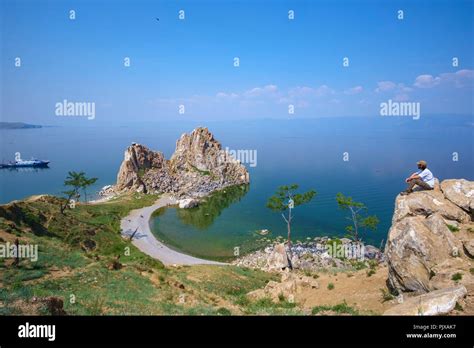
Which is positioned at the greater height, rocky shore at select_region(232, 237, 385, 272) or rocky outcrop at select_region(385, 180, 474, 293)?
rocky outcrop at select_region(385, 180, 474, 293)

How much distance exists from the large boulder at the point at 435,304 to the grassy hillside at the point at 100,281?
383 cm

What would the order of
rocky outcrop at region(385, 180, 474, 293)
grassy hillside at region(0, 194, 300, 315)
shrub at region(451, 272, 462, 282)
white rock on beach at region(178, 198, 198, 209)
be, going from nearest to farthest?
1. shrub at region(451, 272, 462, 282)
2. rocky outcrop at region(385, 180, 474, 293)
3. grassy hillside at region(0, 194, 300, 315)
4. white rock on beach at region(178, 198, 198, 209)

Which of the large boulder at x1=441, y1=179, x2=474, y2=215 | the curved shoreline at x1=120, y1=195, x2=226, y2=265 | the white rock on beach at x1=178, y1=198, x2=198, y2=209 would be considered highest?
the large boulder at x1=441, y1=179, x2=474, y2=215

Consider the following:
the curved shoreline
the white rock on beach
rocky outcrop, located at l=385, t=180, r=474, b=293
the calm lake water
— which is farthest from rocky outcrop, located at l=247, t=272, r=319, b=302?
the white rock on beach

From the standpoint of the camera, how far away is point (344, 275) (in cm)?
1967

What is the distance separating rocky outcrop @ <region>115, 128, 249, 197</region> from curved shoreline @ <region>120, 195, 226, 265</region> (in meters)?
14.9

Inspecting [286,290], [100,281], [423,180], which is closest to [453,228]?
[423,180]

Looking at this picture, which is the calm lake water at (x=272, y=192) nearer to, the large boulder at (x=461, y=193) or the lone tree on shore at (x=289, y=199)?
the lone tree on shore at (x=289, y=199)

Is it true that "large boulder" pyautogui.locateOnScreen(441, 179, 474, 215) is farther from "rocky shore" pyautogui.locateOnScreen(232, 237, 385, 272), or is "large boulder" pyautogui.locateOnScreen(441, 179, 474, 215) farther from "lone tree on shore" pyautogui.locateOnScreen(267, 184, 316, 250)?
"lone tree on shore" pyautogui.locateOnScreen(267, 184, 316, 250)

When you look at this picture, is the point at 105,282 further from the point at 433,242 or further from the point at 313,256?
the point at 313,256

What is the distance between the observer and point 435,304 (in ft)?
31.6

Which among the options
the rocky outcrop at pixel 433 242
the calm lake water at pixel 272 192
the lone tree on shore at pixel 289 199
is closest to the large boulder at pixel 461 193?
the rocky outcrop at pixel 433 242

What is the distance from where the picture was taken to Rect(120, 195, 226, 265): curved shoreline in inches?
1559
